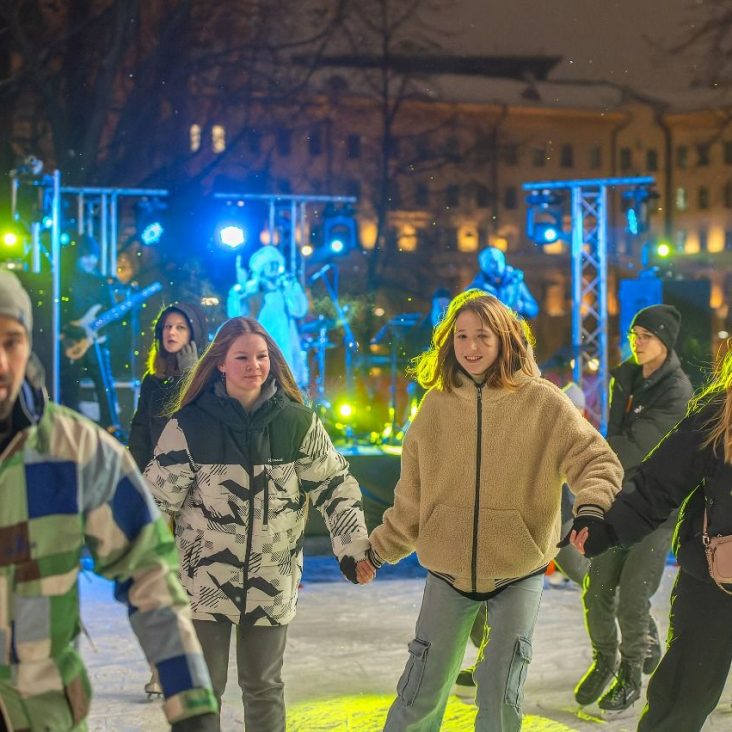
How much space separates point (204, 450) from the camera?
369cm

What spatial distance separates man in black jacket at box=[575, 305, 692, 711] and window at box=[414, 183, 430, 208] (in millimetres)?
20268

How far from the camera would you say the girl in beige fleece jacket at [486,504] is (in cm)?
347

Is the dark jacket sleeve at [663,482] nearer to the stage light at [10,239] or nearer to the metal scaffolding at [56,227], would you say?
the metal scaffolding at [56,227]

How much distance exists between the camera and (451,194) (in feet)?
90.8

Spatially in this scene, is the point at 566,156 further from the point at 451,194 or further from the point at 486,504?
the point at 486,504

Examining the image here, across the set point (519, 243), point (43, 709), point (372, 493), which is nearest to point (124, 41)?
point (372, 493)

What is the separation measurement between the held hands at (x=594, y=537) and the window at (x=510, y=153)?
24944mm

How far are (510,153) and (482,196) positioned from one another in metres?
1.61

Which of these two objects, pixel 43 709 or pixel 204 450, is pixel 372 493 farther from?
pixel 43 709

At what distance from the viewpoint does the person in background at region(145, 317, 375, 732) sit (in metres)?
3.62

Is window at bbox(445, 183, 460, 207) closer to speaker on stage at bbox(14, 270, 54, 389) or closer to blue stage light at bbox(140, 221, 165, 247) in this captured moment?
blue stage light at bbox(140, 221, 165, 247)

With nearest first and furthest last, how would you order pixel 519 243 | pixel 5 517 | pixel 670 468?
pixel 5 517 → pixel 670 468 → pixel 519 243

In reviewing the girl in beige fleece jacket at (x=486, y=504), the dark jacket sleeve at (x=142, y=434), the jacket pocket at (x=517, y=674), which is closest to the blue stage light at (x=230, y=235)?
the dark jacket sleeve at (x=142, y=434)

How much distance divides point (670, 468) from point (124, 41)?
53.4ft
